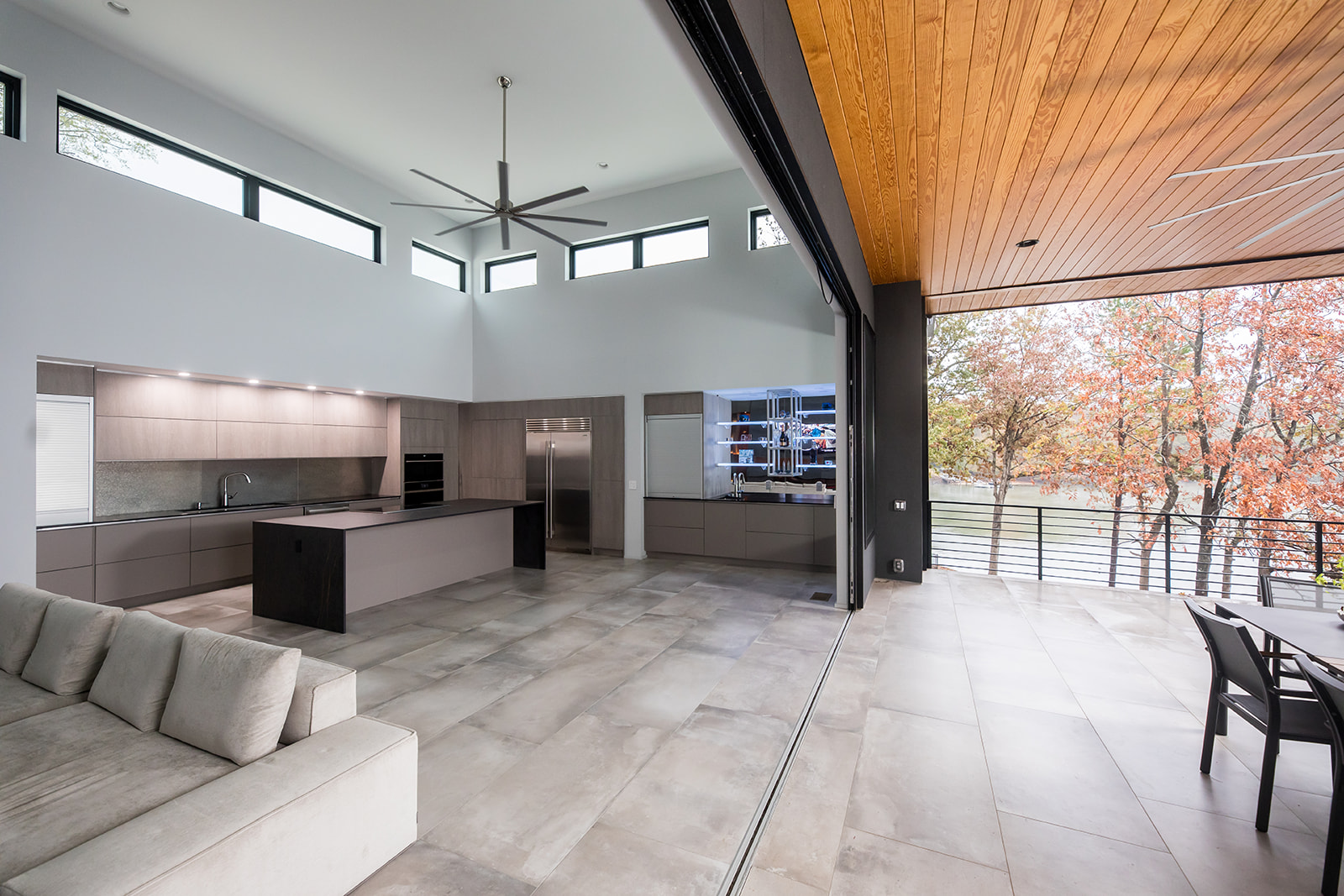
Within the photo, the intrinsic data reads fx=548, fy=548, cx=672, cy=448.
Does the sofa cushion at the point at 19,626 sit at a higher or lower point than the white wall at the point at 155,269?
lower

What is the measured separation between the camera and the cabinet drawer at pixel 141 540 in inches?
187

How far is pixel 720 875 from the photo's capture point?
1.83 metres

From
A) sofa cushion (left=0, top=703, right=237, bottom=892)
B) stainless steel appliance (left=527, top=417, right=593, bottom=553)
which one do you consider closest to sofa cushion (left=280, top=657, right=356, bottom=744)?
sofa cushion (left=0, top=703, right=237, bottom=892)

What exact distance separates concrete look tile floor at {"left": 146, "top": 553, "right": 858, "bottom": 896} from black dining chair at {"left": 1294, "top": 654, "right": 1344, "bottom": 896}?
179 centimetres

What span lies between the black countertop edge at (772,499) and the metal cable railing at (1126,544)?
1.29 metres

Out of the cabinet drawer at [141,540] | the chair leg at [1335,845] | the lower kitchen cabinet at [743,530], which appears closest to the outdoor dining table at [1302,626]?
the chair leg at [1335,845]

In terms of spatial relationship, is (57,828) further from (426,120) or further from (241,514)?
(426,120)

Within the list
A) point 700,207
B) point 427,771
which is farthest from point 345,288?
point 427,771

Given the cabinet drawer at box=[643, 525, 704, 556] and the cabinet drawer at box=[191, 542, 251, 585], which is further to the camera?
the cabinet drawer at box=[643, 525, 704, 556]

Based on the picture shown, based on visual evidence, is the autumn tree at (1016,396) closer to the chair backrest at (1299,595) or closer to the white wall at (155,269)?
the chair backrest at (1299,595)

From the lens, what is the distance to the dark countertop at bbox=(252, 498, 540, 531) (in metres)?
4.61

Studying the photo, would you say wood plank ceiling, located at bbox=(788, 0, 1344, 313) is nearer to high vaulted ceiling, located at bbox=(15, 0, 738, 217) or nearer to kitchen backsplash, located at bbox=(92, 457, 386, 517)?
high vaulted ceiling, located at bbox=(15, 0, 738, 217)

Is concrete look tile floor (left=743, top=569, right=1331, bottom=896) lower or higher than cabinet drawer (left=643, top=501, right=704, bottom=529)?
lower

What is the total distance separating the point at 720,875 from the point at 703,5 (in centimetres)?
255
